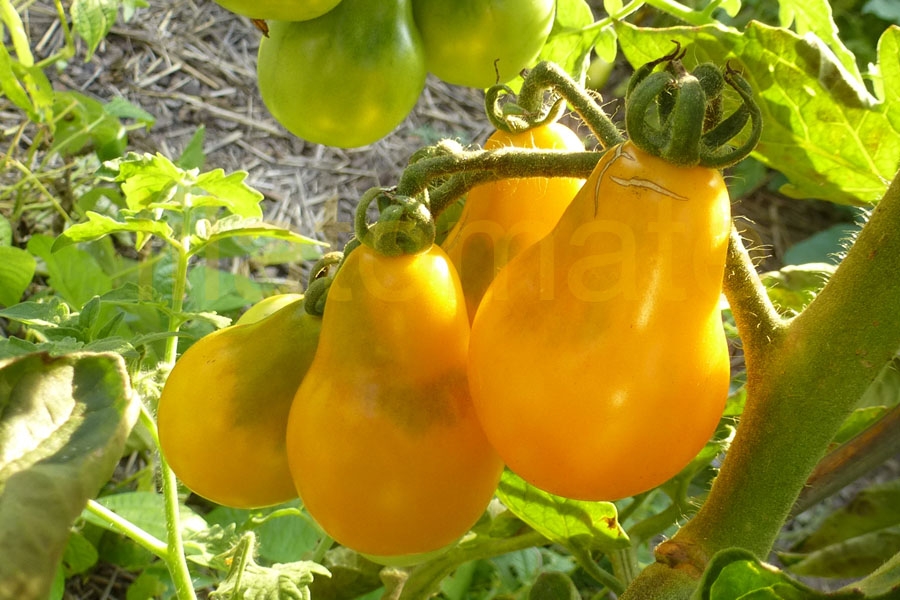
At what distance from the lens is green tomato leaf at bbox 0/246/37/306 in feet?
3.52

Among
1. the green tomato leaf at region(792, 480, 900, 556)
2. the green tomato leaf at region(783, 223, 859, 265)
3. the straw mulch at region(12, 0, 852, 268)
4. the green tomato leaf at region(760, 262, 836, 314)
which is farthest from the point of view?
the green tomato leaf at region(783, 223, 859, 265)

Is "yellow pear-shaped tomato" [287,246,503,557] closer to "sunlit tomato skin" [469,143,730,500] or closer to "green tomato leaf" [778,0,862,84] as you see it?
"sunlit tomato skin" [469,143,730,500]

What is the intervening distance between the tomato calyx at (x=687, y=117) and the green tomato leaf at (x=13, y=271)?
0.83 m

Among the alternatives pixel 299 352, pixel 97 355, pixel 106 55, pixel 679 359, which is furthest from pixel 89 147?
pixel 679 359

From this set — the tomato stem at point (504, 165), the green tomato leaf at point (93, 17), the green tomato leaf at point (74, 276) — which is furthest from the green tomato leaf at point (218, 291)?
the tomato stem at point (504, 165)

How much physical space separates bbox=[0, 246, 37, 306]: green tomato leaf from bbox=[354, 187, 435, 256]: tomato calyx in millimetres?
697

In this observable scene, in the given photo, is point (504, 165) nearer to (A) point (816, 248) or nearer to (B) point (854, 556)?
(B) point (854, 556)

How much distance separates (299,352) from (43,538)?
0.25 metres

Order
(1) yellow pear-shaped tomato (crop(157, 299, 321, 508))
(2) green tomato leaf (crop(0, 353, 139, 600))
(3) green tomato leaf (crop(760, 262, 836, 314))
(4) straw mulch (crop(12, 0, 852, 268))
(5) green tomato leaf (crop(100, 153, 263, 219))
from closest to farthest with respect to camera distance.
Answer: (2) green tomato leaf (crop(0, 353, 139, 600)) < (1) yellow pear-shaped tomato (crop(157, 299, 321, 508)) < (5) green tomato leaf (crop(100, 153, 263, 219)) < (3) green tomato leaf (crop(760, 262, 836, 314)) < (4) straw mulch (crop(12, 0, 852, 268))

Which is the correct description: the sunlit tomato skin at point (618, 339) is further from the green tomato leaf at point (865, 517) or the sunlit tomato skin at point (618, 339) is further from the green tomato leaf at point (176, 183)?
the green tomato leaf at point (865, 517)

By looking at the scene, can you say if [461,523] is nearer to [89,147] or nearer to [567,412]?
[567,412]

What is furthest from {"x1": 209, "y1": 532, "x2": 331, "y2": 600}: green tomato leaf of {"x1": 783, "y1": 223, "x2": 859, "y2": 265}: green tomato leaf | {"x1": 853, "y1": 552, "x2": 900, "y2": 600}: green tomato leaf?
{"x1": 783, "y1": 223, "x2": 859, "y2": 265}: green tomato leaf

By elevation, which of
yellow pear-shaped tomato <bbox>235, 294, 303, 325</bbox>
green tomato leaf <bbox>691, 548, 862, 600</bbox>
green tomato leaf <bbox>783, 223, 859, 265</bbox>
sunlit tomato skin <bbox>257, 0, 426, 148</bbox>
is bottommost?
green tomato leaf <bbox>783, 223, 859, 265</bbox>

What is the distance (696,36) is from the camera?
0.80 meters
